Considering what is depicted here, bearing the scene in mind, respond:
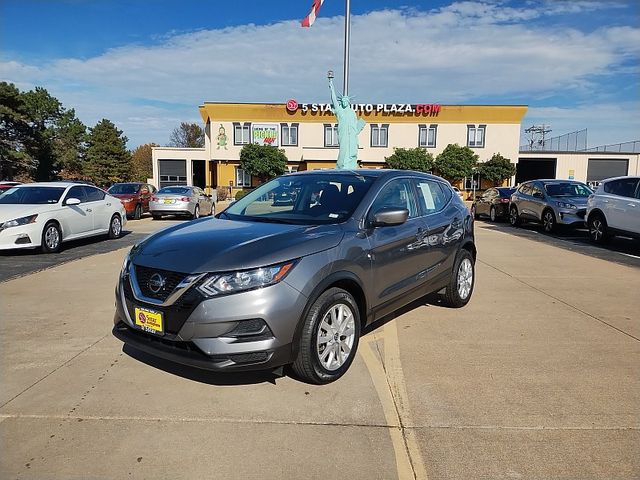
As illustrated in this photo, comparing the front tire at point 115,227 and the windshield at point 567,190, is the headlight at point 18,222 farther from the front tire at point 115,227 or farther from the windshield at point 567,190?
the windshield at point 567,190

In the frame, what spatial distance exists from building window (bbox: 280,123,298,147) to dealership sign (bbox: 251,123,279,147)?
0.64m

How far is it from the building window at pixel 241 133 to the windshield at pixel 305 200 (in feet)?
130

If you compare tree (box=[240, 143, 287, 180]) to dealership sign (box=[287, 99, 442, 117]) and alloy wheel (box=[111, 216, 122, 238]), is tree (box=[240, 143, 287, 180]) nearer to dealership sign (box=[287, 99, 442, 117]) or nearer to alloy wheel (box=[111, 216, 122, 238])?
dealership sign (box=[287, 99, 442, 117])

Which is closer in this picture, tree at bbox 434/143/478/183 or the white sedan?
the white sedan

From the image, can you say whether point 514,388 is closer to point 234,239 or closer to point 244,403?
point 244,403

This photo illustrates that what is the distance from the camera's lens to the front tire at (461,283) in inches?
226

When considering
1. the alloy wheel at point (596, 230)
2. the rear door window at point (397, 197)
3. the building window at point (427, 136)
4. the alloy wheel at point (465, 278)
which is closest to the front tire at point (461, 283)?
the alloy wheel at point (465, 278)

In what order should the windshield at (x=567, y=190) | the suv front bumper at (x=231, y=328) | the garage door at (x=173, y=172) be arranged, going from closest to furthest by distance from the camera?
the suv front bumper at (x=231, y=328) < the windshield at (x=567, y=190) < the garage door at (x=173, y=172)

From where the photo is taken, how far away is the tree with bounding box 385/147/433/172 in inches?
1578

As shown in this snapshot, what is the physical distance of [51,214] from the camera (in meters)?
9.80

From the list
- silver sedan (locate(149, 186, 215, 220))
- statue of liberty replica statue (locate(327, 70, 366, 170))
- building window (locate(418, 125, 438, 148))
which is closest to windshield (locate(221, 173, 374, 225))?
silver sedan (locate(149, 186, 215, 220))

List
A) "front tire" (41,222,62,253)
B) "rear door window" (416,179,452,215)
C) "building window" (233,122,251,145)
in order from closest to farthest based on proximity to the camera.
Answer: "rear door window" (416,179,452,215)
"front tire" (41,222,62,253)
"building window" (233,122,251,145)

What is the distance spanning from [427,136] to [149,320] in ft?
140

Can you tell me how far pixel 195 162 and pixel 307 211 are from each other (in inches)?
1830
